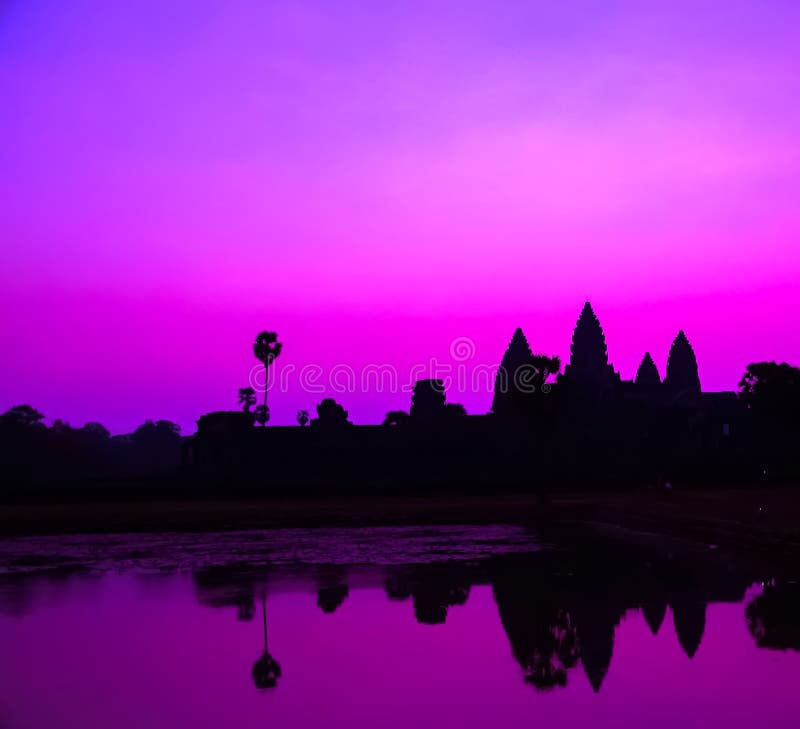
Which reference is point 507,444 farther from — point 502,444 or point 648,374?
point 648,374

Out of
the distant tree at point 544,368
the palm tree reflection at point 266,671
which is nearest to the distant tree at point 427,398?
the distant tree at point 544,368

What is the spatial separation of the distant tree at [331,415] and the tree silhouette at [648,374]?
135ft

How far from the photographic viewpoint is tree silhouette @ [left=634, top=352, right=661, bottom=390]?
105 meters

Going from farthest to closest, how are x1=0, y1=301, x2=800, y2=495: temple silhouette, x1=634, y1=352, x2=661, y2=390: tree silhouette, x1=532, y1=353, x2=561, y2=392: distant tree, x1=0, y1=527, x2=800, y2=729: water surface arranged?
x1=634, y1=352, x2=661, y2=390: tree silhouette → x1=0, y1=301, x2=800, y2=495: temple silhouette → x1=532, y1=353, x2=561, y2=392: distant tree → x1=0, y1=527, x2=800, y2=729: water surface

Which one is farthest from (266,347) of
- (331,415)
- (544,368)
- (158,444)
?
(158,444)

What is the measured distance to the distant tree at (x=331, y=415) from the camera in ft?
234

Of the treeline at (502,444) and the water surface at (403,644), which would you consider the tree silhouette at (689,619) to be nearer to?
the water surface at (403,644)

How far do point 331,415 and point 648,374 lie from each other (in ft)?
148

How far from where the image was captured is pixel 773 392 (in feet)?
236

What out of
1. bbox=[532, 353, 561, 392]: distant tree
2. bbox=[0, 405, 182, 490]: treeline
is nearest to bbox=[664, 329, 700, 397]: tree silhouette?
bbox=[0, 405, 182, 490]: treeline

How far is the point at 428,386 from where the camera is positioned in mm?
91500

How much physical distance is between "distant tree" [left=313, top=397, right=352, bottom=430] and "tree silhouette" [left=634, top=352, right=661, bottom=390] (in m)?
41.0

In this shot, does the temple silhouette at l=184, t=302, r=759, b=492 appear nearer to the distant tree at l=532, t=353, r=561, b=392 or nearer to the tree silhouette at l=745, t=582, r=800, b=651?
the distant tree at l=532, t=353, r=561, b=392

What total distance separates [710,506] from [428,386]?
214 feet
